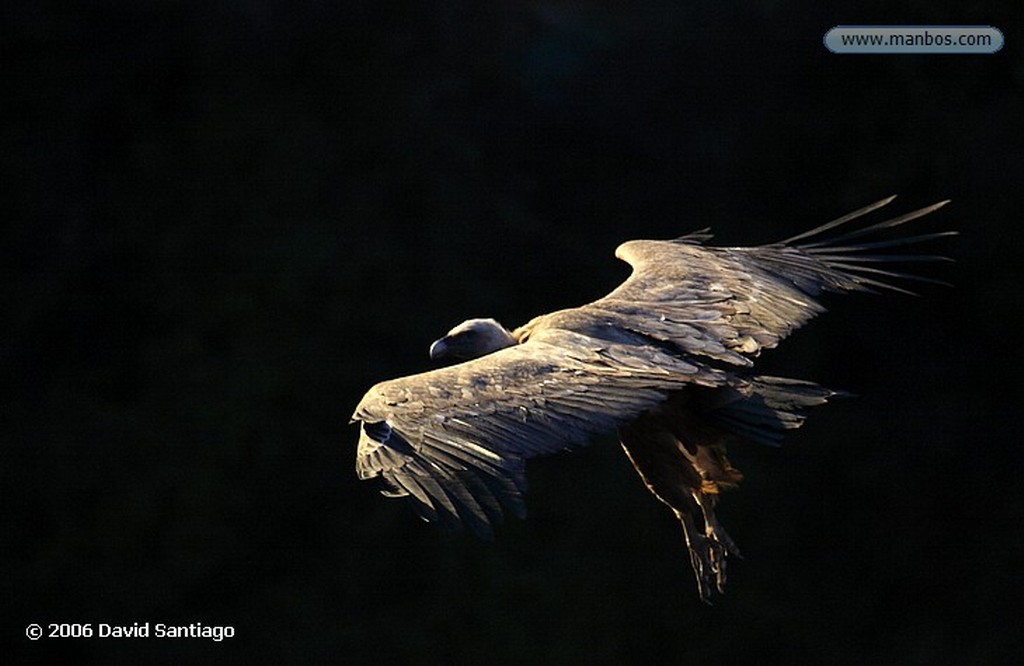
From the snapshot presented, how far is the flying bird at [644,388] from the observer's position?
17.4 ft

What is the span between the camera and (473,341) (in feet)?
20.7

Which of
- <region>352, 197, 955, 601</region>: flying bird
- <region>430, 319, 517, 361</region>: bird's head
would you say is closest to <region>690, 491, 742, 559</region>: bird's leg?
<region>352, 197, 955, 601</region>: flying bird

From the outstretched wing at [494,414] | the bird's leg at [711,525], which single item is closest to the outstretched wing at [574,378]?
the outstretched wing at [494,414]

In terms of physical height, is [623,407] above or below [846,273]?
below

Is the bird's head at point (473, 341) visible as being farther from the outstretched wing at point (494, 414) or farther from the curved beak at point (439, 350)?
the outstretched wing at point (494, 414)

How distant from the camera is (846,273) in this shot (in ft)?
22.7

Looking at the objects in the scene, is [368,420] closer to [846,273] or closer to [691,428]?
[691,428]

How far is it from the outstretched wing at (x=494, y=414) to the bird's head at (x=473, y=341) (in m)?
0.48

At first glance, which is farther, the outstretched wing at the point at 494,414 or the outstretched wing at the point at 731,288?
the outstretched wing at the point at 731,288

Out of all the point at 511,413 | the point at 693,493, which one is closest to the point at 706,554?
the point at 693,493

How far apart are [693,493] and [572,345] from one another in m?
0.68

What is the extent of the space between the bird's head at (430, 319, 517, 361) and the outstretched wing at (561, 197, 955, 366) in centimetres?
12

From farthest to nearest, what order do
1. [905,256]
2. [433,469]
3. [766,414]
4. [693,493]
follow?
1. [905,256]
2. [693,493]
3. [766,414]
4. [433,469]

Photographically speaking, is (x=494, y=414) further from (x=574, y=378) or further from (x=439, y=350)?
(x=439, y=350)
